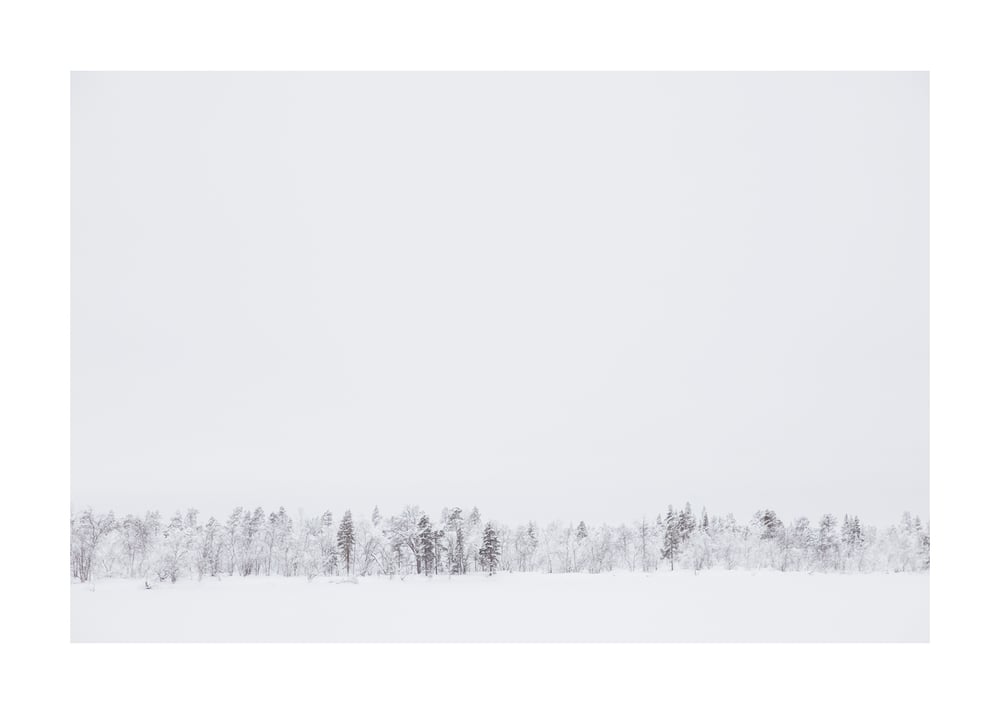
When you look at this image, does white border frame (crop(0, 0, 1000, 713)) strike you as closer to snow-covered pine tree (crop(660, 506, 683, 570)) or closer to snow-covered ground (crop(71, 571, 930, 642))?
snow-covered ground (crop(71, 571, 930, 642))

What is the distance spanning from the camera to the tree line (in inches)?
330

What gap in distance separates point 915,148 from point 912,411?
12.4 ft

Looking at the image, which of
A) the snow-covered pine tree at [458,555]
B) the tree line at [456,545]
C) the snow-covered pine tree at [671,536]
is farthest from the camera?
the snow-covered pine tree at [671,536]

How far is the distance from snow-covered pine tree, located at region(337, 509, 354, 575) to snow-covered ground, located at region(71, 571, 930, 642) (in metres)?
0.31

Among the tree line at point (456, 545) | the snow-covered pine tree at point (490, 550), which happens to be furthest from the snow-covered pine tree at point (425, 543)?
the snow-covered pine tree at point (490, 550)

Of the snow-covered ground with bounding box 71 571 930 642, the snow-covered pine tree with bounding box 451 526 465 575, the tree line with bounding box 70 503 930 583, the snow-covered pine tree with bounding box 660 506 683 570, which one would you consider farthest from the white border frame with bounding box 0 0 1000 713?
the snow-covered pine tree with bounding box 660 506 683 570

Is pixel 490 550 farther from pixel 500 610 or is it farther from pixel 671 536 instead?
pixel 671 536

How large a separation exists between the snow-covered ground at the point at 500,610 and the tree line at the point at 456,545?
0.73 ft

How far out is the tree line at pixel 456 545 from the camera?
8.39 metres
